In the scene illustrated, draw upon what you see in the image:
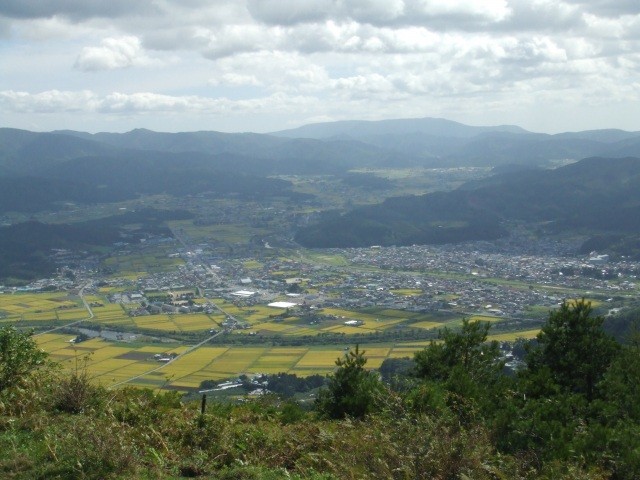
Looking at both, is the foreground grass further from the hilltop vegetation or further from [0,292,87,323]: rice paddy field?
[0,292,87,323]: rice paddy field

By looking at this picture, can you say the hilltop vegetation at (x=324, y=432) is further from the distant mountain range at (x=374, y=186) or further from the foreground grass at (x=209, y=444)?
the distant mountain range at (x=374, y=186)

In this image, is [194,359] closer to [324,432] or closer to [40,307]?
[40,307]

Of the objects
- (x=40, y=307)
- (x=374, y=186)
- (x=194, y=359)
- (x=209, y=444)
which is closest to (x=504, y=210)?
(x=374, y=186)

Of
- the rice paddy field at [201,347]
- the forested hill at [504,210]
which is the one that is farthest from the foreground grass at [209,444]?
the forested hill at [504,210]

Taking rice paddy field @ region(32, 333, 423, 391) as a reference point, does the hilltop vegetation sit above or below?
above

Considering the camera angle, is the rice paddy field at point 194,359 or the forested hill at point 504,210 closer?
the rice paddy field at point 194,359

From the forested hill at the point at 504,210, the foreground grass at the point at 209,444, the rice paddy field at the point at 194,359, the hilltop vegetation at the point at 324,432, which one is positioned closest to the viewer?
the foreground grass at the point at 209,444

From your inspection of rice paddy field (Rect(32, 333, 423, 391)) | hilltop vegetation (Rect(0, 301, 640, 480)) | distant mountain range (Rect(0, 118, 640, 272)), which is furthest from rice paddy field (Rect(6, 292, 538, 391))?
distant mountain range (Rect(0, 118, 640, 272))
